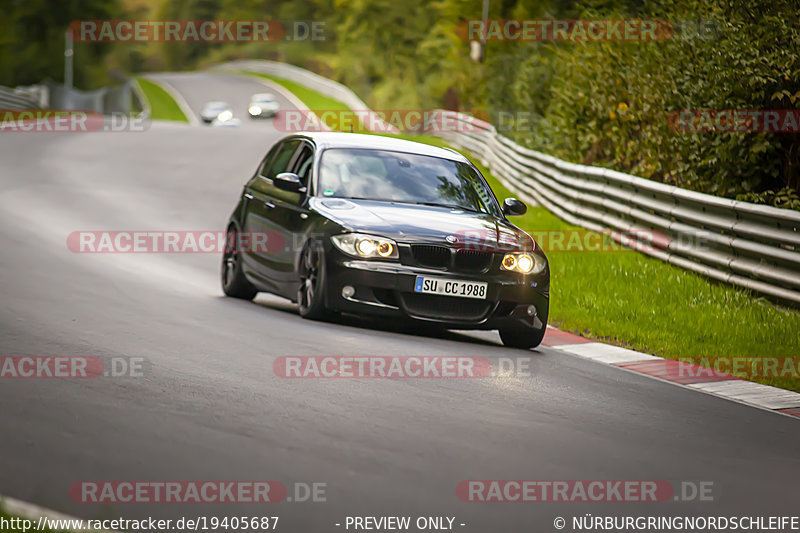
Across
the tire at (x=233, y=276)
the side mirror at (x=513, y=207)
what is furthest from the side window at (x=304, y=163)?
the side mirror at (x=513, y=207)

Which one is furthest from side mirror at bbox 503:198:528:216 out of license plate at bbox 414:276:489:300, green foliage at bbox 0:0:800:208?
green foliage at bbox 0:0:800:208

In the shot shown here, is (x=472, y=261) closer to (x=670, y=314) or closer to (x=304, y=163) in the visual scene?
(x=304, y=163)

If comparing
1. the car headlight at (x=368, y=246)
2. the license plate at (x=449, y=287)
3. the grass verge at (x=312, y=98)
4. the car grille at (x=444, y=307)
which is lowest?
the grass verge at (x=312, y=98)

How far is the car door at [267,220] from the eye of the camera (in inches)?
461

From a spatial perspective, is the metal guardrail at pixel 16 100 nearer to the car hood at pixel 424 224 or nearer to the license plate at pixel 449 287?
the car hood at pixel 424 224

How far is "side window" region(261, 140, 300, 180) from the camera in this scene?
41.4ft

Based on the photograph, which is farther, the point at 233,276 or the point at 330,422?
the point at 233,276

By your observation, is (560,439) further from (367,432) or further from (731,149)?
(731,149)

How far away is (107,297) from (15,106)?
47708 mm

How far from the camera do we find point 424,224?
1047cm

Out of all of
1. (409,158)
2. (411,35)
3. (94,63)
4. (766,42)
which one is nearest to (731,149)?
(766,42)

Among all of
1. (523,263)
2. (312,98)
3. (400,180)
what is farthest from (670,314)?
(312,98)

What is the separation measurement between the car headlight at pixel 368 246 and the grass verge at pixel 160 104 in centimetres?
7289

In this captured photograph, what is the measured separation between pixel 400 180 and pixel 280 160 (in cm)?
191
